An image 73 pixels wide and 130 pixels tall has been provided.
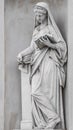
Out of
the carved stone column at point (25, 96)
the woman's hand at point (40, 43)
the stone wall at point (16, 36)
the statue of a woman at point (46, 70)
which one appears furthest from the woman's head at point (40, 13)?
the carved stone column at point (25, 96)

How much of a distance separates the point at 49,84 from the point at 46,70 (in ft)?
0.65

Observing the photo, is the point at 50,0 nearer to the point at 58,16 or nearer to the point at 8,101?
the point at 58,16

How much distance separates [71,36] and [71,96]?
0.82m

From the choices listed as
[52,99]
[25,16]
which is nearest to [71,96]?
[52,99]

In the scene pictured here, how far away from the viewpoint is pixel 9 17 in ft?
58.7

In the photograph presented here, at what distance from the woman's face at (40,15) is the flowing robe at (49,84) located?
0.76 ft

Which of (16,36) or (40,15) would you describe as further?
(16,36)

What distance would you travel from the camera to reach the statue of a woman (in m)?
17.3

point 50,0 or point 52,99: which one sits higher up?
point 50,0

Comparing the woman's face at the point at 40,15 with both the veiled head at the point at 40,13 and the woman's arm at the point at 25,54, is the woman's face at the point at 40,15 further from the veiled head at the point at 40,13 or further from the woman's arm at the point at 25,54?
the woman's arm at the point at 25,54

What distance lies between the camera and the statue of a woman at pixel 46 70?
17312 mm

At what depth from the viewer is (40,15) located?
1761 centimetres

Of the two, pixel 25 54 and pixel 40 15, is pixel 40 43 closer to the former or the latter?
pixel 25 54

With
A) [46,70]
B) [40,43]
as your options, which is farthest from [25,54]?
[46,70]
